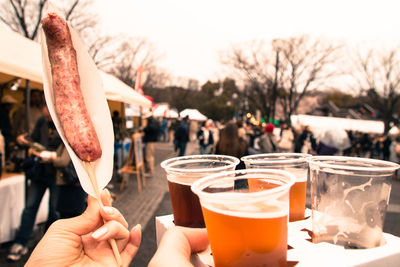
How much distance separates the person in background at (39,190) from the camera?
342cm

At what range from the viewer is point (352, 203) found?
864 millimetres

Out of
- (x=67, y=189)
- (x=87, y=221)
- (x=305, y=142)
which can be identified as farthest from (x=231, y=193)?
(x=305, y=142)

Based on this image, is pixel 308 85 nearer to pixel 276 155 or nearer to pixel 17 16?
pixel 17 16

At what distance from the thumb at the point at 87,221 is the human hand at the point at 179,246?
300 millimetres

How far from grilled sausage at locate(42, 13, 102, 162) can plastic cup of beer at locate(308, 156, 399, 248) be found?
825mm

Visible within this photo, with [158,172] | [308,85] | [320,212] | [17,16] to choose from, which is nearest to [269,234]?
[320,212]

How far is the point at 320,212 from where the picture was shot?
921mm

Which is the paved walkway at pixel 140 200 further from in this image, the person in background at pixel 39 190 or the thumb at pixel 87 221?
the thumb at pixel 87 221

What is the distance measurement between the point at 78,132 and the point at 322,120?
992 inches

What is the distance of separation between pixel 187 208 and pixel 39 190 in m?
3.35

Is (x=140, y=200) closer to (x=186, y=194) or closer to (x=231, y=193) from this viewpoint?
(x=186, y=194)

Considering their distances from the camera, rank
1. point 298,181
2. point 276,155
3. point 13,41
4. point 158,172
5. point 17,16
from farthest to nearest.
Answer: point 17,16
point 158,172
point 13,41
point 276,155
point 298,181

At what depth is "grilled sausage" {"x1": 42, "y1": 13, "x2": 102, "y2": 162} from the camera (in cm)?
91

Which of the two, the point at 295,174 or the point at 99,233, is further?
the point at 295,174
